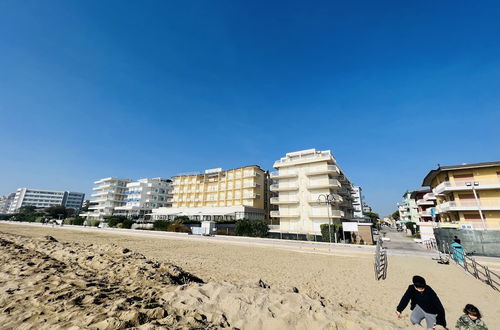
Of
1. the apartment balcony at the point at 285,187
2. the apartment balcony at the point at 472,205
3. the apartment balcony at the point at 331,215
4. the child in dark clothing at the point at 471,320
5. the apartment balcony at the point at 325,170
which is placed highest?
the apartment balcony at the point at 325,170

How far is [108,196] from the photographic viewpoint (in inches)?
3255

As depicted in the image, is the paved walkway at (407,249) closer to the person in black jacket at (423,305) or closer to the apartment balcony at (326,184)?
the apartment balcony at (326,184)

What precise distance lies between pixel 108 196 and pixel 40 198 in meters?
106

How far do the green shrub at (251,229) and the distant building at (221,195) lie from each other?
41.4 feet

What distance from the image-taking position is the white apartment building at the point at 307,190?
4088cm

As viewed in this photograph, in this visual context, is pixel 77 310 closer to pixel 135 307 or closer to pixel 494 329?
pixel 135 307

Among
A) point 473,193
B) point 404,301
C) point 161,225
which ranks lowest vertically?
point 404,301

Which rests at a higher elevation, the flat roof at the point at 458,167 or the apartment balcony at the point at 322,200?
the flat roof at the point at 458,167

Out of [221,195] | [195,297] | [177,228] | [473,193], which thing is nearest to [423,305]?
[195,297]

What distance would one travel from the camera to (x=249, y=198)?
178ft

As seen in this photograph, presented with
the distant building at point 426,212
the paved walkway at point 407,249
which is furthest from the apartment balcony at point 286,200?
the distant building at point 426,212

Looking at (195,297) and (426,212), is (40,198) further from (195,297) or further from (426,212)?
(426,212)

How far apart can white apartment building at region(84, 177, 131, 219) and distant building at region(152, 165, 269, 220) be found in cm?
3149

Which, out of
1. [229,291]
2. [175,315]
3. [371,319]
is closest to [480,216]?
[371,319]
